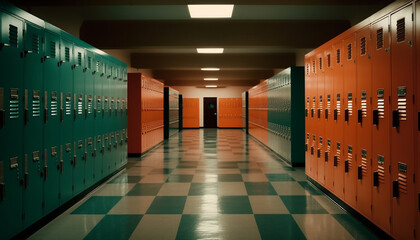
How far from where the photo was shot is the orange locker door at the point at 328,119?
15.4 feet

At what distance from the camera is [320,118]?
17.2 feet

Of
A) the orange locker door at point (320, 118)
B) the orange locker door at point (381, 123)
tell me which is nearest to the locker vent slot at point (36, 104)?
the orange locker door at point (381, 123)

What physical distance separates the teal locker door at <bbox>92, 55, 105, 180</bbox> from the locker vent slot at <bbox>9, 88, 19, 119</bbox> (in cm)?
221

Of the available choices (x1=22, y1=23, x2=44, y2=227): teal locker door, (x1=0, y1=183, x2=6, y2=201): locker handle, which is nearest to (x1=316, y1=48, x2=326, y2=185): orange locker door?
(x1=22, y1=23, x2=44, y2=227): teal locker door

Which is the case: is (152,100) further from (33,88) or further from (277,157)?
(33,88)

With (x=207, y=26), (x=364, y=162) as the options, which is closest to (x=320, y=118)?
(x=364, y=162)

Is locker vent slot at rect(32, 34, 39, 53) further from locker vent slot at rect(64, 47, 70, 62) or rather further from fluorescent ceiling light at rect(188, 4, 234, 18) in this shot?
fluorescent ceiling light at rect(188, 4, 234, 18)

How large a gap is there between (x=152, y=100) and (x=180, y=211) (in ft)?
22.5

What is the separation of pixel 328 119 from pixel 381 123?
161 centimetres

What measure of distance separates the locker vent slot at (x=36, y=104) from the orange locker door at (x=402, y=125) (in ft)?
11.4

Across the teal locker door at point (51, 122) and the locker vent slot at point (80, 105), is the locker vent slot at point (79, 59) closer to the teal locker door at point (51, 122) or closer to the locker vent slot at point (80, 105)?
the locker vent slot at point (80, 105)

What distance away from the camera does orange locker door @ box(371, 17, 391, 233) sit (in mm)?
3105

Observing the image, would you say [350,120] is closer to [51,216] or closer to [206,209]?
[206,209]

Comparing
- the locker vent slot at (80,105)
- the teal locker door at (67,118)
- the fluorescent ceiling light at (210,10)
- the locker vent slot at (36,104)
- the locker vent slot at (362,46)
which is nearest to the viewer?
the locker vent slot at (36,104)
